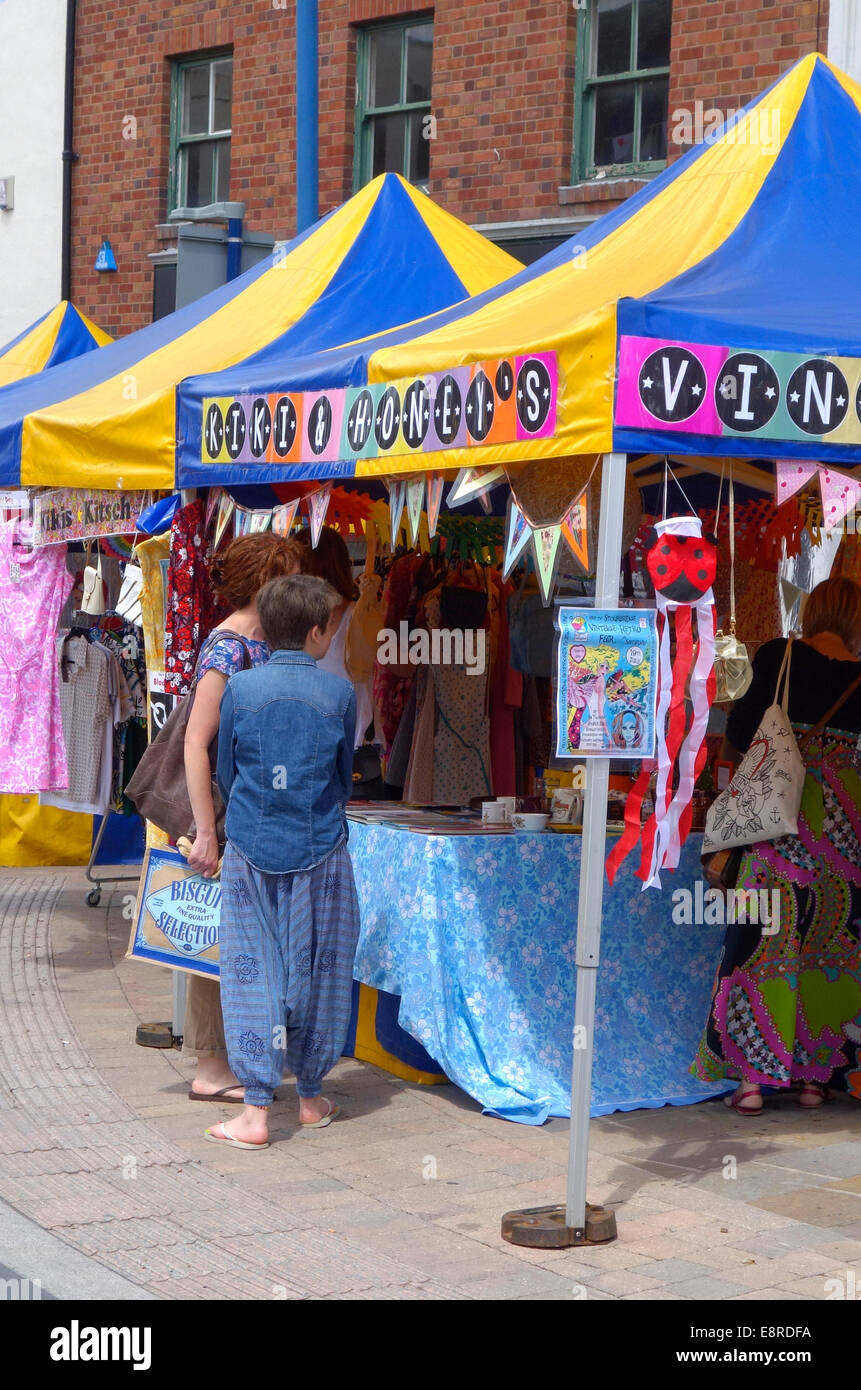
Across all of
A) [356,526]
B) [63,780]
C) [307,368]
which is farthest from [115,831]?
[307,368]

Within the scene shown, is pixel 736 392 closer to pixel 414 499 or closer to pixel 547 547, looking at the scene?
pixel 547 547

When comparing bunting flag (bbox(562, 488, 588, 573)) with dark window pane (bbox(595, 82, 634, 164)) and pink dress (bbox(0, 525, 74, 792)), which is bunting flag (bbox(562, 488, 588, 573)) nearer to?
pink dress (bbox(0, 525, 74, 792))

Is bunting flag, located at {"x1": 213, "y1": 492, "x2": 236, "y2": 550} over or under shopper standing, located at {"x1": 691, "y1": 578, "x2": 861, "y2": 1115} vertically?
over

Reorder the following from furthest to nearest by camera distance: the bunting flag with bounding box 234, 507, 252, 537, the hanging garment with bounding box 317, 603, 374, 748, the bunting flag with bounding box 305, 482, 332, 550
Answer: the hanging garment with bounding box 317, 603, 374, 748 < the bunting flag with bounding box 234, 507, 252, 537 < the bunting flag with bounding box 305, 482, 332, 550

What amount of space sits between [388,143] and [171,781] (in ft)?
29.9

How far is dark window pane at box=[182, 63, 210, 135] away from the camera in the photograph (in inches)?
591

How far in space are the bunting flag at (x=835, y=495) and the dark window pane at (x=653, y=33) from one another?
7.89 m

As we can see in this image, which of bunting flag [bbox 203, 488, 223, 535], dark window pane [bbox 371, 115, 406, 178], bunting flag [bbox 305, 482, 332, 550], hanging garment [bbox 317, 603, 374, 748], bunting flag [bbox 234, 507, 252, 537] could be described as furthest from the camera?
dark window pane [bbox 371, 115, 406, 178]

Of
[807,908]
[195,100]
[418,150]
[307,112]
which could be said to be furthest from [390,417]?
[195,100]

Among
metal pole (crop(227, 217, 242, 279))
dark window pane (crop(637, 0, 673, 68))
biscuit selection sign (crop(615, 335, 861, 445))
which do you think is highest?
dark window pane (crop(637, 0, 673, 68))

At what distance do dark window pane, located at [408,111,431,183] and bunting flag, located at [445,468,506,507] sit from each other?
885 centimetres

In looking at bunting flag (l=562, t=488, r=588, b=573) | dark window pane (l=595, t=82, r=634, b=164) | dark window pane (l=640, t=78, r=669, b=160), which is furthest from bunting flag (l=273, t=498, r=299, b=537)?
dark window pane (l=595, t=82, r=634, b=164)

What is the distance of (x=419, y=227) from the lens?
8.65m
